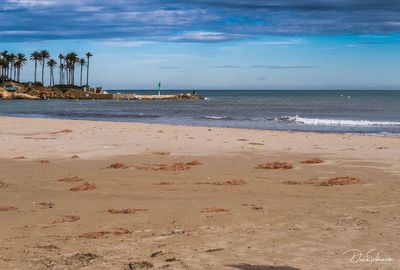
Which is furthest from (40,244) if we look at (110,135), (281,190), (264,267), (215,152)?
(110,135)

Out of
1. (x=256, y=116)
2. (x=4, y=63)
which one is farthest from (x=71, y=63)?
(x=256, y=116)

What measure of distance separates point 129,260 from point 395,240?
11.8 feet

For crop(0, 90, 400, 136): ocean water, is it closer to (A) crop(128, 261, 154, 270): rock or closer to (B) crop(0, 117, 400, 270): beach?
(B) crop(0, 117, 400, 270): beach

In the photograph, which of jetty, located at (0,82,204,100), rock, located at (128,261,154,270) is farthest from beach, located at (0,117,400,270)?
jetty, located at (0,82,204,100)

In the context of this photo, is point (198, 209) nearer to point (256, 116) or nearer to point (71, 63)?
point (256, 116)

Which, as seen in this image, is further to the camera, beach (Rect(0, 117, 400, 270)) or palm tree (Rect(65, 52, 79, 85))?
palm tree (Rect(65, 52, 79, 85))

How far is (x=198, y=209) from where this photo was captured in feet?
32.7

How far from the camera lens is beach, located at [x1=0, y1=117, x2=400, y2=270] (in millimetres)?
6883

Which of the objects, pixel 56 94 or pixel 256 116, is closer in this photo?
pixel 256 116

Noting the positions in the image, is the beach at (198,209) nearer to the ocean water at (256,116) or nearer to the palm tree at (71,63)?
the ocean water at (256,116)

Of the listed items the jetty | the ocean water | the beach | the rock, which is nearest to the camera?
the rock

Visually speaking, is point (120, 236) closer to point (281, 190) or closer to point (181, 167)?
point (281, 190)

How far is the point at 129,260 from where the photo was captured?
22.1 ft

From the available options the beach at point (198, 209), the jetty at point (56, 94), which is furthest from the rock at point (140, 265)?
the jetty at point (56, 94)
